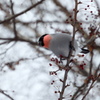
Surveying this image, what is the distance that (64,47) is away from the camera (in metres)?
2.90

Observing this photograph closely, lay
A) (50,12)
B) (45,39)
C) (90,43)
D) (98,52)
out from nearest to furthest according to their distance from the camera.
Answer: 1. (90,43)
2. (45,39)
3. (98,52)
4. (50,12)

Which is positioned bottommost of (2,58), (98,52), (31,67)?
(31,67)

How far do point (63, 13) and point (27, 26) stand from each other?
4.16ft

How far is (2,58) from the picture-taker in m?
4.24

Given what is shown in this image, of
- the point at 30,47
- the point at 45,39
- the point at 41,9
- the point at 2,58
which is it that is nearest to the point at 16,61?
the point at 2,58

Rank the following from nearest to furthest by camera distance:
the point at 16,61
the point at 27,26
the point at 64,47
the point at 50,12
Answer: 1. the point at 64,47
2. the point at 16,61
3. the point at 50,12
4. the point at 27,26

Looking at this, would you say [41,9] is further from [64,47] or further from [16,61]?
[64,47]

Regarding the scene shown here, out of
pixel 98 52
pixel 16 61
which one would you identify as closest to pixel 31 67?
pixel 16 61

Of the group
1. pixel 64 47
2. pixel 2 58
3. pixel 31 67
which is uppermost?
pixel 64 47

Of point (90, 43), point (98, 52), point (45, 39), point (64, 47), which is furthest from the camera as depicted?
point (98, 52)

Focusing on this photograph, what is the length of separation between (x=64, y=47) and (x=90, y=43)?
1.29 feet

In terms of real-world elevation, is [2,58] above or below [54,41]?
below

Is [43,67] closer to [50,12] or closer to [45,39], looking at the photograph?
[50,12]

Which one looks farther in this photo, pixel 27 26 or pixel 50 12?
pixel 27 26
